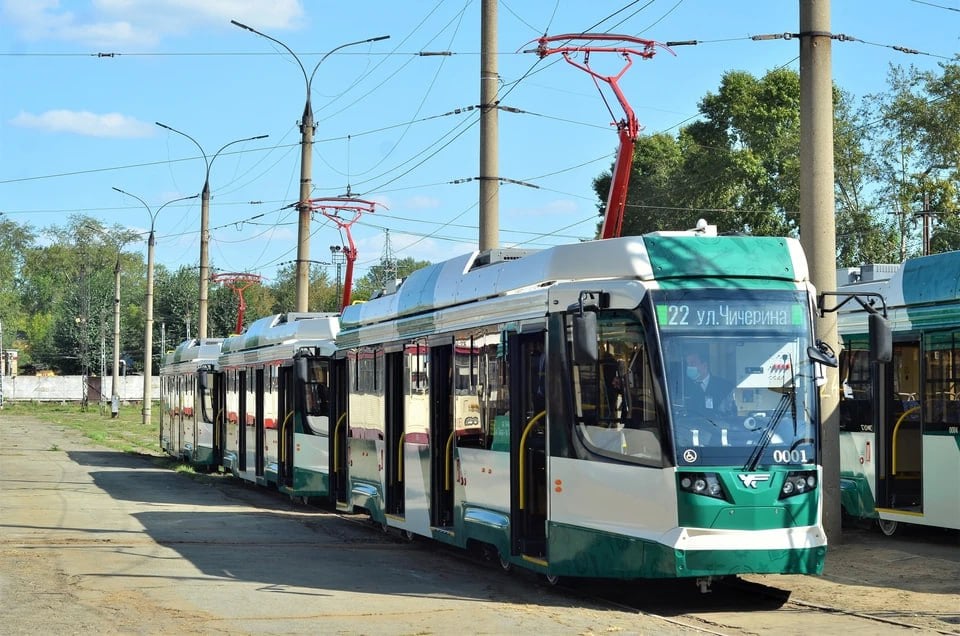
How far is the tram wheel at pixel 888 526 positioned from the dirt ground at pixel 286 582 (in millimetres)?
135

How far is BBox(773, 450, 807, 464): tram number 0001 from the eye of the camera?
36.3 ft

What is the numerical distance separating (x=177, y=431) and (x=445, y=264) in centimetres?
2254

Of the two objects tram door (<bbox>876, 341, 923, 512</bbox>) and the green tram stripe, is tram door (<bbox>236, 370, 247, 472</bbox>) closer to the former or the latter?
tram door (<bbox>876, 341, 923, 512</bbox>)

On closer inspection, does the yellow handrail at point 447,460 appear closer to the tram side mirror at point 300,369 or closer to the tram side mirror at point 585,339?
the tram side mirror at point 585,339

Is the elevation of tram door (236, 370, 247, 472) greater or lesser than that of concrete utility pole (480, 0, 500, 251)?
lesser

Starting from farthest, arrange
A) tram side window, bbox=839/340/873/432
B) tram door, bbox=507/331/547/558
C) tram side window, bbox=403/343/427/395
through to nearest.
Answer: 1. tram side window, bbox=839/340/873/432
2. tram side window, bbox=403/343/427/395
3. tram door, bbox=507/331/547/558

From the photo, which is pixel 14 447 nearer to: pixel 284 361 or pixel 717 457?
pixel 284 361

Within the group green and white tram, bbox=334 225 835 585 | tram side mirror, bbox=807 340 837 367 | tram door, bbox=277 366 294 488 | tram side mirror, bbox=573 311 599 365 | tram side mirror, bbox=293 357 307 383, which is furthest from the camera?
tram door, bbox=277 366 294 488

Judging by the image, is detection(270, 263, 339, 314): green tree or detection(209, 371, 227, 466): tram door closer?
detection(209, 371, 227, 466): tram door

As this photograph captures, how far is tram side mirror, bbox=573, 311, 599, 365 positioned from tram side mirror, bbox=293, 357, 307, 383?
35.3 feet

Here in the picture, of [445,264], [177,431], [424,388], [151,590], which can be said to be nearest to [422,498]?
[424,388]

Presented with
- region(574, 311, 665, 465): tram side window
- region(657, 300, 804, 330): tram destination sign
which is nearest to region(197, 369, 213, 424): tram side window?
region(574, 311, 665, 465): tram side window

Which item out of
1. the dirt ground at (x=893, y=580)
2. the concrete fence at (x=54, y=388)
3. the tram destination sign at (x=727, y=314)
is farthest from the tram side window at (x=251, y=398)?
the concrete fence at (x=54, y=388)

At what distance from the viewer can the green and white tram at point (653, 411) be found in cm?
1085
